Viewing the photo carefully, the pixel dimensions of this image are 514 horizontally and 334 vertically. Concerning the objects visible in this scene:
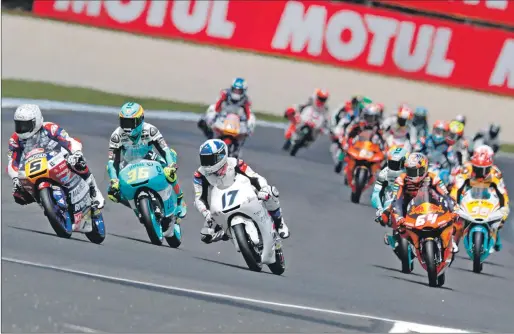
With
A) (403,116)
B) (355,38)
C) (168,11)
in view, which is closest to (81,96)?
(168,11)

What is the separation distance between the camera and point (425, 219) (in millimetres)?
13844

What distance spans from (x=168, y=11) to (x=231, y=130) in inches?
608

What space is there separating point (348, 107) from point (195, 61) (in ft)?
37.1

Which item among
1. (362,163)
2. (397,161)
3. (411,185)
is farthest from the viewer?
(362,163)

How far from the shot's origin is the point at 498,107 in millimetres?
34281

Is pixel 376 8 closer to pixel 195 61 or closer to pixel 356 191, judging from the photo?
pixel 195 61

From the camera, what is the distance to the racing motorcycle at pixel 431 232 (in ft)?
45.3

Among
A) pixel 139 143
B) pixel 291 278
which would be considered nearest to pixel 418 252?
pixel 291 278

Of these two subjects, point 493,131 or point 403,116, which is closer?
point 403,116

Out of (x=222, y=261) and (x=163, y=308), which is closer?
(x=163, y=308)

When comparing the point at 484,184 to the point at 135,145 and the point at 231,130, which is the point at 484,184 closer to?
the point at 135,145

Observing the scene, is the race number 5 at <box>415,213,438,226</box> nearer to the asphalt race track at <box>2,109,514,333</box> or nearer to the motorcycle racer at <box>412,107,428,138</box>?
the asphalt race track at <box>2,109,514,333</box>

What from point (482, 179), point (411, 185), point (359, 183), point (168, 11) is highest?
point (411, 185)

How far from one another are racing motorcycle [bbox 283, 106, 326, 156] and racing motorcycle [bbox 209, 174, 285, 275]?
13.3m
